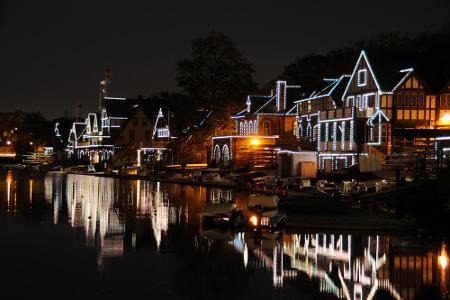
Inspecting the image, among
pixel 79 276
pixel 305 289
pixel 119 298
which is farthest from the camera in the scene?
pixel 79 276

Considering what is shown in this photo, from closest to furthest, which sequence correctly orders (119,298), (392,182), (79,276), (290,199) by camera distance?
1. (119,298)
2. (79,276)
3. (290,199)
4. (392,182)

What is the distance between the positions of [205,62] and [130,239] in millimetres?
67928

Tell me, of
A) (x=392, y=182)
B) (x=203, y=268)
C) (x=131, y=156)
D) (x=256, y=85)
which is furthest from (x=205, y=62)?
(x=203, y=268)

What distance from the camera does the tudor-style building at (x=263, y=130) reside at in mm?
93188

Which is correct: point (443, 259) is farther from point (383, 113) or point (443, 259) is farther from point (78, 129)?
point (78, 129)

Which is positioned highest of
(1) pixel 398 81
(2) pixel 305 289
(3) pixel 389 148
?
(1) pixel 398 81

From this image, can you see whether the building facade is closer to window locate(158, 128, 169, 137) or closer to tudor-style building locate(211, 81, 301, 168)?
window locate(158, 128, 169, 137)

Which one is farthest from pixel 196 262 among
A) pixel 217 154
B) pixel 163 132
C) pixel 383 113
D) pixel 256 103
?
pixel 163 132

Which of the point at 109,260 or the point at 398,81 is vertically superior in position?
the point at 398,81

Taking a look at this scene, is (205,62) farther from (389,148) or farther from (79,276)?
(79,276)

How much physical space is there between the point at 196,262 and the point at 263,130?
67.1 metres

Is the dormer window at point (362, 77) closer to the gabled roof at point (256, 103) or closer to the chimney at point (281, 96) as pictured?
the chimney at point (281, 96)

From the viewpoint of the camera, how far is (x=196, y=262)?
2989 cm

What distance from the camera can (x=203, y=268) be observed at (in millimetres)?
28578
